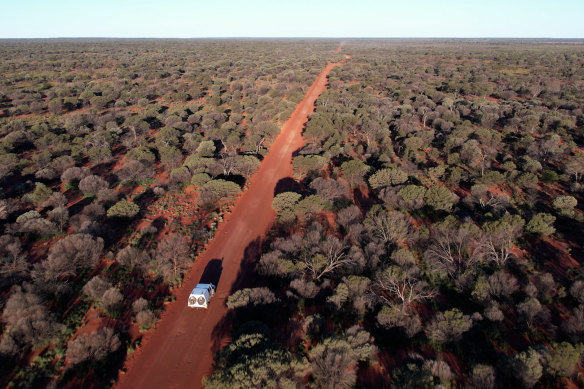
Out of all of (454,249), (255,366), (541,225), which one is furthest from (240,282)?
(541,225)

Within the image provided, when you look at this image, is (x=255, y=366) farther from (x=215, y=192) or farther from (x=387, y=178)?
(x=387, y=178)

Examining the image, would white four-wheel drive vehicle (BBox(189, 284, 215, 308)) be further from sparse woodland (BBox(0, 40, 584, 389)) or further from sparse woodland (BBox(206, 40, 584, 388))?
sparse woodland (BBox(206, 40, 584, 388))

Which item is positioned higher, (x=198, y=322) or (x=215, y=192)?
(x=215, y=192)

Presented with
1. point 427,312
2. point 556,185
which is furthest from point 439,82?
point 427,312

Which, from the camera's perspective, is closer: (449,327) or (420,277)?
(449,327)

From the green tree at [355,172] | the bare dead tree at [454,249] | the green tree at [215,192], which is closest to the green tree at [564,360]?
the bare dead tree at [454,249]

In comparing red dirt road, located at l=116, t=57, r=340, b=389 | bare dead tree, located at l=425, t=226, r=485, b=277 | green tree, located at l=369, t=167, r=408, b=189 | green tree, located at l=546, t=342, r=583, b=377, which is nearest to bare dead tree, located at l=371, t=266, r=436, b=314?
bare dead tree, located at l=425, t=226, r=485, b=277
